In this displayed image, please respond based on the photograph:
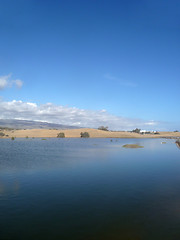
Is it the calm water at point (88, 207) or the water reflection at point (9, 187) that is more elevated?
the water reflection at point (9, 187)

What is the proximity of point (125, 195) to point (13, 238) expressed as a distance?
1057 centimetres

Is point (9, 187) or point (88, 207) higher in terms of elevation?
point (9, 187)

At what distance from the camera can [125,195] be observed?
18938mm

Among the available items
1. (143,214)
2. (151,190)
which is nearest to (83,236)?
(143,214)

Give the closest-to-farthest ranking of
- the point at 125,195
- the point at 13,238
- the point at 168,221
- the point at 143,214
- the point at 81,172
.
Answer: the point at 13,238, the point at 168,221, the point at 143,214, the point at 125,195, the point at 81,172

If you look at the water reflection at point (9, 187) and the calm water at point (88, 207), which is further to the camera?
the water reflection at point (9, 187)

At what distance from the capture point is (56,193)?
1922 centimetres

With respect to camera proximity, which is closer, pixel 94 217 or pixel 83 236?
pixel 83 236

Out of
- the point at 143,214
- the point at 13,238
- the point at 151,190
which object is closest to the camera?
the point at 13,238

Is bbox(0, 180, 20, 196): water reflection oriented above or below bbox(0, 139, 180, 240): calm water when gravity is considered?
above

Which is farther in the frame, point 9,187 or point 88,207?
point 9,187

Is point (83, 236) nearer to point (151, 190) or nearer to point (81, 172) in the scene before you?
point (151, 190)

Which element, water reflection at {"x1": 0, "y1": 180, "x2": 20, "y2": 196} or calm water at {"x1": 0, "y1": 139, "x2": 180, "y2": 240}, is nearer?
calm water at {"x1": 0, "y1": 139, "x2": 180, "y2": 240}

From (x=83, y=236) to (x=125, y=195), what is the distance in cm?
824
